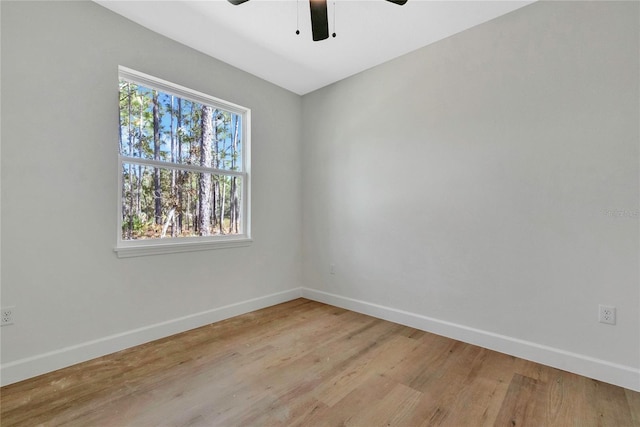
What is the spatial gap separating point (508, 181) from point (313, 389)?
2.09 meters

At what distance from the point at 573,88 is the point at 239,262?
3.19 m

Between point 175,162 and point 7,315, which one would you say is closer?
point 7,315

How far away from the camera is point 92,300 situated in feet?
7.14

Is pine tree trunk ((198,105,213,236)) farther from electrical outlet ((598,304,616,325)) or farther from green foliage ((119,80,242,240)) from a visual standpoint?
electrical outlet ((598,304,616,325))

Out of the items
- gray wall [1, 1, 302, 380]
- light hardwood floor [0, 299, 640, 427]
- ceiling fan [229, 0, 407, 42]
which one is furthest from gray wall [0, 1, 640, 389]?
ceiling fan [229, 0, 407, 42]

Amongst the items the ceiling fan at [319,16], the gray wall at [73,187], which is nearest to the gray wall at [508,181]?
the ceiling fan at [319,16]

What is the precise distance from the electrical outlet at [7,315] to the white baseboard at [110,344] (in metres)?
0.26

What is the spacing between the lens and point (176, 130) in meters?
2.74

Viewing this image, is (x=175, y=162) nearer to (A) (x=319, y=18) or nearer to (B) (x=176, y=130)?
(B) (x=176, y=130)

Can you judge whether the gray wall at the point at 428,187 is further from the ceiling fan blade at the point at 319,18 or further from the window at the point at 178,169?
the ceiling fan blade at the point at 319,18

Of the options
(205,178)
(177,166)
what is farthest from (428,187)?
(177,166)

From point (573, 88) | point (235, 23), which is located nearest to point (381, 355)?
point (573, 88)

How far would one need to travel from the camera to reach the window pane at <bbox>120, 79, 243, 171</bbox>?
96.5 inches

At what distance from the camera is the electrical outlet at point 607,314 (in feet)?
6.20
